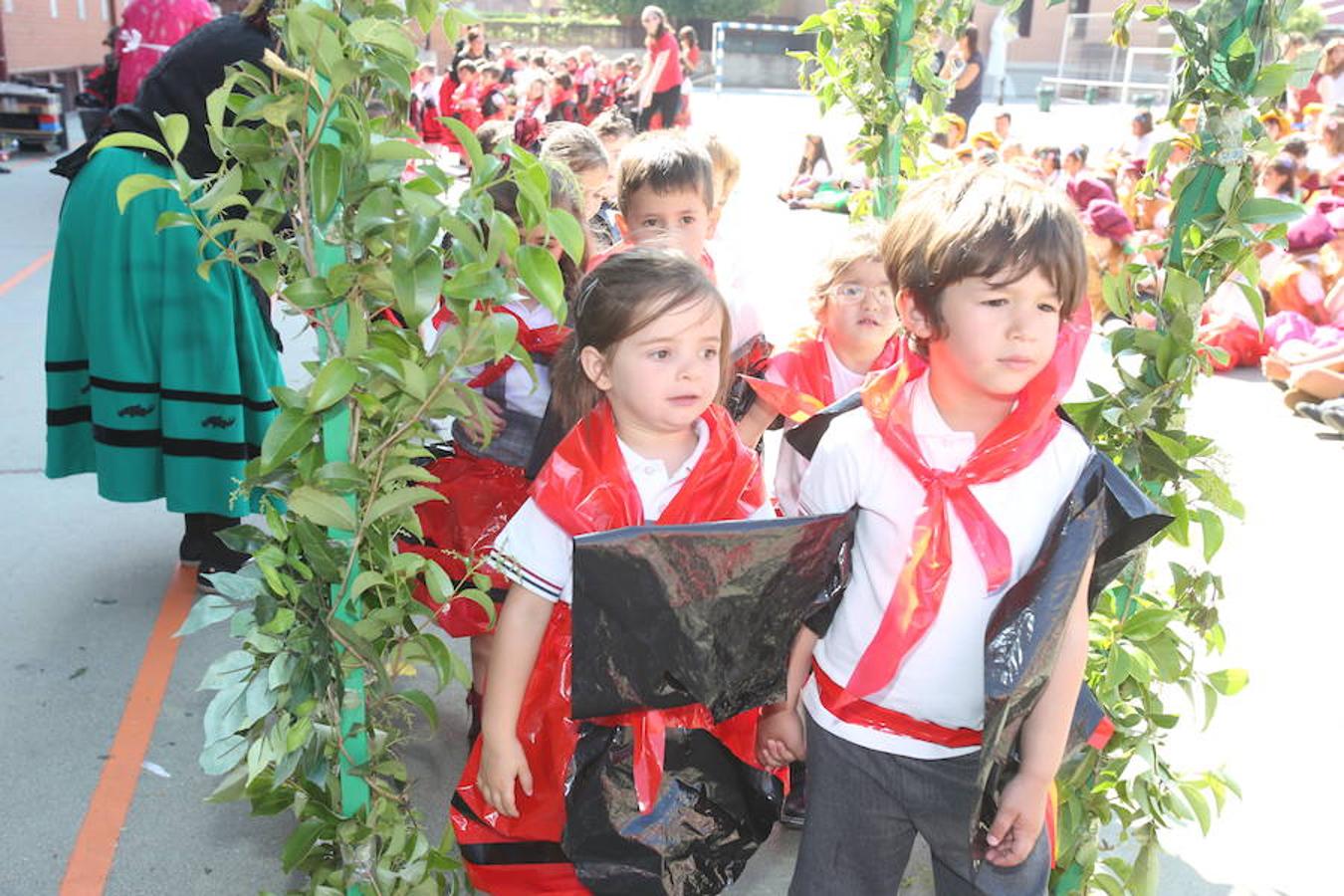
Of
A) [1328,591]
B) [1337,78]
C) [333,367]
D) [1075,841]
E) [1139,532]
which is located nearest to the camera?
[333,367]

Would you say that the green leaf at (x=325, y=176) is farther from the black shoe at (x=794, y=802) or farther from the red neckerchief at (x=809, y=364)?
the black shoe at (x=794, y=802)

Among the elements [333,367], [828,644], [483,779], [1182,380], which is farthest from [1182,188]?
[483,779]

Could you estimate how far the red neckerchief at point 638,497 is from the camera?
6.07 feet

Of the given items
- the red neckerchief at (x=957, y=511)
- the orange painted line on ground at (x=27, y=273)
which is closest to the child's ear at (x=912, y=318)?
the red neckerchief at (x=957, y=511)

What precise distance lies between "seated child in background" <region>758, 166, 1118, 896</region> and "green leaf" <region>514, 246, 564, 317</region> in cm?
51

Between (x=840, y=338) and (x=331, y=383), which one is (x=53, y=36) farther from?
(x=331, y=383)

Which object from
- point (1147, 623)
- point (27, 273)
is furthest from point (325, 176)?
point (27, 273)

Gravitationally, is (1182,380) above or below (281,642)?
above

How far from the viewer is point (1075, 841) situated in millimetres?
2146

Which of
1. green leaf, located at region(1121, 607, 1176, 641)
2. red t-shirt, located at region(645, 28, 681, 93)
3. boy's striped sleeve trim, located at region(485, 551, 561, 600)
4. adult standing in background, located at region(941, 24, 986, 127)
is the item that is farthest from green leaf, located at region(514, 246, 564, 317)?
red t-shirt, located at region(645, 28, 681, 93)

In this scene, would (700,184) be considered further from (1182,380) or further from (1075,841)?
(1075,841)

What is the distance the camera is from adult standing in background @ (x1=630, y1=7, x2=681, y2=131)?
14.3 m

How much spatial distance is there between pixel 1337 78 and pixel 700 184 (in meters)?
9.86

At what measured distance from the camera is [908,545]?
1.70 m
